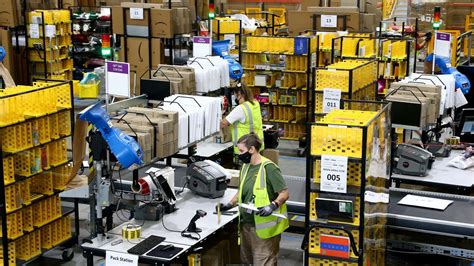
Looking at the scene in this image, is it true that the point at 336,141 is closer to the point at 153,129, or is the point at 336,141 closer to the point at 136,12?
the point at 153,129

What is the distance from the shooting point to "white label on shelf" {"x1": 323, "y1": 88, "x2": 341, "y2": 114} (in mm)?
9461

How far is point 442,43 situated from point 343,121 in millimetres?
6765

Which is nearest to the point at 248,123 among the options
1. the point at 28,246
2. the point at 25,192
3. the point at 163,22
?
the point at 25,192

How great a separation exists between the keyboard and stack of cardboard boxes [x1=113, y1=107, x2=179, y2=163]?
0.76 m

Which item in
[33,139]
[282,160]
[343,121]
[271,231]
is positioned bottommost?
[282,160]

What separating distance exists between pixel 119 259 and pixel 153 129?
4.45 ft

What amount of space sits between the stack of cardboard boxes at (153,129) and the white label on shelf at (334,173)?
1.83 meters

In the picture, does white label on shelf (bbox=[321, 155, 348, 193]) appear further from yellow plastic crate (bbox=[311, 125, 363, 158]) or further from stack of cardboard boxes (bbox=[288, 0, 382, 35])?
stack of cardboard boxes (bbox=[288, 0, 382, 35])

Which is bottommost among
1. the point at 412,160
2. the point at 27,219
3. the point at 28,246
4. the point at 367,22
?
the point at 28,246

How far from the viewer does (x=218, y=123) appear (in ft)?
26.7

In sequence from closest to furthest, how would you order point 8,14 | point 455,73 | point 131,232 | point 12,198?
point 131,232 → point 12,198 → point 455,73 → point 8,14

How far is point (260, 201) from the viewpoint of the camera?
253 inches

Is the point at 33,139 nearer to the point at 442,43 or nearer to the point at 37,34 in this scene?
the point at 442,43

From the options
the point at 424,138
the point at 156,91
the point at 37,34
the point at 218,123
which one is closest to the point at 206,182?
the point at 218,123
